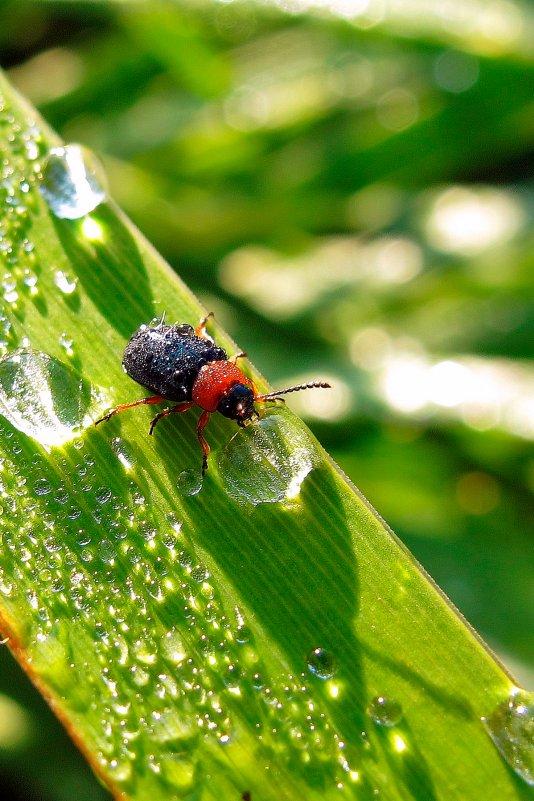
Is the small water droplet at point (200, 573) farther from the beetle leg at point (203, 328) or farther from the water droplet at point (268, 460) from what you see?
the beetle leg at point (203, 328)

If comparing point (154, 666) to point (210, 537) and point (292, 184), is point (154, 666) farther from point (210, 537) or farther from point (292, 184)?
point (292, 184)

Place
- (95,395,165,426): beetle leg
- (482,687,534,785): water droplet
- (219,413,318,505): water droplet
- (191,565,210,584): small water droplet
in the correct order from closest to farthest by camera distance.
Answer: (482,687,534,785): water droplet < (191,565,210,584): small water droplet < (219,413,318,505): water droplet < (95,395,165,426): beetle leg

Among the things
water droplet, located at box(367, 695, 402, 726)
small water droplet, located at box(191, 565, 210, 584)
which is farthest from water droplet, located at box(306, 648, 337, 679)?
small water droplet, located at box(191, 565, 210, 584)

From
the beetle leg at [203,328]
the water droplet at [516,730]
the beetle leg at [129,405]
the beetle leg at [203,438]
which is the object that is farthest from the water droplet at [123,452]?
A: the water droplet at [516,730]

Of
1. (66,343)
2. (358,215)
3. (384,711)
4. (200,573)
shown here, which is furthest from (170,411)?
(358,215)

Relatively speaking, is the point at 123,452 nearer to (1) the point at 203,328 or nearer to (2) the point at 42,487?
(2) the point at 42,487

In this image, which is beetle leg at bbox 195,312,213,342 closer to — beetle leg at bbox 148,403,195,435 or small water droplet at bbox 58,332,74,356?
beetle leg at bbox 148,403,195,435
